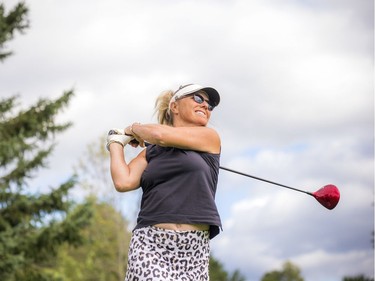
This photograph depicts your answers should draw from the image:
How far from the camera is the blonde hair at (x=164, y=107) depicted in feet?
13.7

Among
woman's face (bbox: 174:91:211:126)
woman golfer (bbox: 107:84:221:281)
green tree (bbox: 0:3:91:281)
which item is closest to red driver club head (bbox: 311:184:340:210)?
woman golfer (bbox: 107:84:221:281)

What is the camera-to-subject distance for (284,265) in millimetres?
65375

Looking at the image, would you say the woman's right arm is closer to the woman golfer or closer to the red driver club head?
the woman golfer

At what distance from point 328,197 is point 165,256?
111cm

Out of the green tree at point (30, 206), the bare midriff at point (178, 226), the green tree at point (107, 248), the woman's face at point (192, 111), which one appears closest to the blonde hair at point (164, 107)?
the woman's face at point (192, 111)

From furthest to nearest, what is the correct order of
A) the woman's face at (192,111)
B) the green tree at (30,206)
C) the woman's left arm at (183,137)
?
the green tree at (30,206) → the woman's face at (192,111) → the woman's left arm at (183,137)

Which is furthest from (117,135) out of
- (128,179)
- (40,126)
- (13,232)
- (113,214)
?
(113,214)

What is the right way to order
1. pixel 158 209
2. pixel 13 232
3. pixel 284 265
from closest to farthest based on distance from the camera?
pixel 158 209 < pixel 13 232 < pixel 284 265

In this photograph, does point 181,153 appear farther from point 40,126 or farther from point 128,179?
point 40,126

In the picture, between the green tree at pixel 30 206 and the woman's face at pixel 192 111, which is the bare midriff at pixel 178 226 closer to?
the woman's face at pixel 192 111

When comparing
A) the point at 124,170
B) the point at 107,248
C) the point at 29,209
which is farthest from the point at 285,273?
the point at 124,170

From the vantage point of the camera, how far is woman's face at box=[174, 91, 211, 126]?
157 inches

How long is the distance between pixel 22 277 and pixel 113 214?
50.6ft

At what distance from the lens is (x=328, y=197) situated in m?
4.14
